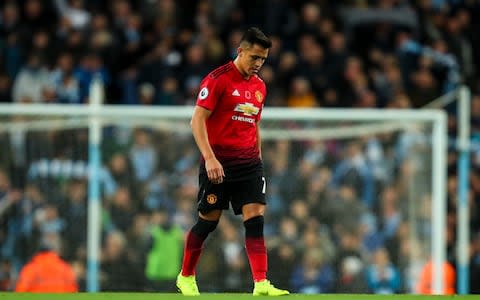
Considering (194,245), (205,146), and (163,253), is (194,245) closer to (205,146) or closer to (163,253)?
(205,146)

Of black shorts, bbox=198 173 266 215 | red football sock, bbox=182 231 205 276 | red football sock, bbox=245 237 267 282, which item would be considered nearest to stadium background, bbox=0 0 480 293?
red football sock, bbox=182 231 205 276

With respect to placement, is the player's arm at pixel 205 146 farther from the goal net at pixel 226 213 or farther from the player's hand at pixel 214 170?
A: the goal net at pixel 226 213

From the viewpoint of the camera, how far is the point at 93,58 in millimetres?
16875

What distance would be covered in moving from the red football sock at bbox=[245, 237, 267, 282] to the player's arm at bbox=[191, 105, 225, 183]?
0.53 m

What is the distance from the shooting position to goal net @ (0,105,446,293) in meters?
13.9

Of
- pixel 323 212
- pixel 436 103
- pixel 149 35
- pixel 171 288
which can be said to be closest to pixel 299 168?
pixel 323 212

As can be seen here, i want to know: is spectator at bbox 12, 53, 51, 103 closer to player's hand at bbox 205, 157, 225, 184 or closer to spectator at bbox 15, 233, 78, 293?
spectator at bbox 15, 233, 78, 293

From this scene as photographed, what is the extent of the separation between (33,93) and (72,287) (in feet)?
11.5

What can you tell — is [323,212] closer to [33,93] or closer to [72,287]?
[72,287]

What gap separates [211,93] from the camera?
9000 millimetres

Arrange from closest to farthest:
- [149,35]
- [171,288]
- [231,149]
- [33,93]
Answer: [231,149] < [171,288] < [33,93] < [149,35]

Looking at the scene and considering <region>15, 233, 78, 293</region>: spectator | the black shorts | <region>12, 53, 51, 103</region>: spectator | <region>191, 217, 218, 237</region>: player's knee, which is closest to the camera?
the black shorts

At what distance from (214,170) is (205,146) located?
0.19 meters

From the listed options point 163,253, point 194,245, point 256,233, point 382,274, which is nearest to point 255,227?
point 256,233
